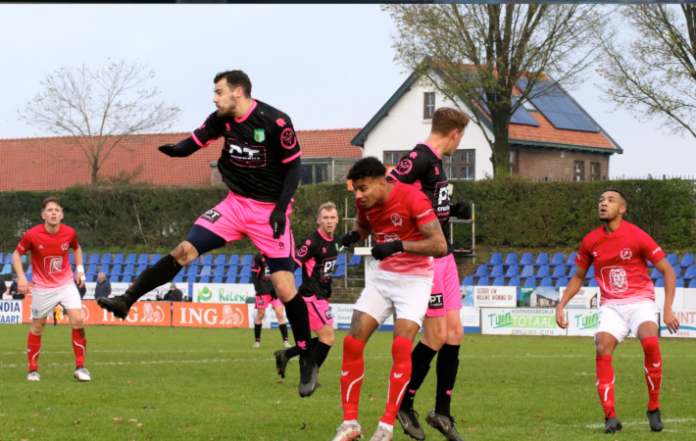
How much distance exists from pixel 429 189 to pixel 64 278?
634 cm

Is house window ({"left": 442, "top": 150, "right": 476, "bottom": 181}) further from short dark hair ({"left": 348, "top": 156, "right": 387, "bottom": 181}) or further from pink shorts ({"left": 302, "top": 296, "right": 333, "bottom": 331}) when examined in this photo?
short dark hair ({"left": 348, "top": 156, "right": 387, "bottom": 181})

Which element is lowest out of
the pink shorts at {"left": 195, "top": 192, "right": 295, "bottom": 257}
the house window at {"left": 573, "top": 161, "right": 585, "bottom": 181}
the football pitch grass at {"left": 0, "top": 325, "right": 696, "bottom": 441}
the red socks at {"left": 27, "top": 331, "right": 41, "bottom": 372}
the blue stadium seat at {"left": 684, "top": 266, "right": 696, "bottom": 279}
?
the football pitch grass at {"left": 0, "top": 325, "right": 696, "bottom": 441}

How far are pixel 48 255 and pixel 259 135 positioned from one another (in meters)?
5.65

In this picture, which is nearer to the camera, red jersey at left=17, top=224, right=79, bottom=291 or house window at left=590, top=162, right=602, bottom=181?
red jersey at left=17, top=224, right=79, bottom=291

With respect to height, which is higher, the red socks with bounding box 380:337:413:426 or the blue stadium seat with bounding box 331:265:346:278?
the red socks with bounding box 380:337:413:426

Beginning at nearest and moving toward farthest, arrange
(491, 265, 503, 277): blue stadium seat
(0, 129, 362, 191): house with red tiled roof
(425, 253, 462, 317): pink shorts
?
(425, 253, 462, 317): pink shorts
(491, 265, 503, 277): blue stadium seat
(0, 129, 362, 191): house with red tiled roof

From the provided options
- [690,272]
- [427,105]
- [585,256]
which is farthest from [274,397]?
[427,105]

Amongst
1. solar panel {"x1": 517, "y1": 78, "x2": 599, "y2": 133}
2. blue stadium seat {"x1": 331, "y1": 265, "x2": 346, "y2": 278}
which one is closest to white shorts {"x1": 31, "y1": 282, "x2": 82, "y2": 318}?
blue stadium seat {"x1": 331, "y1": 265, "x2": 346, "y2": 278}

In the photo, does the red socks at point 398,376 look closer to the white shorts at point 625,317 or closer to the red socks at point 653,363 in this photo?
the white shorts at point 625,317

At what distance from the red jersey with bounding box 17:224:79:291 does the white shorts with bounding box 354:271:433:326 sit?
6136 millimetres

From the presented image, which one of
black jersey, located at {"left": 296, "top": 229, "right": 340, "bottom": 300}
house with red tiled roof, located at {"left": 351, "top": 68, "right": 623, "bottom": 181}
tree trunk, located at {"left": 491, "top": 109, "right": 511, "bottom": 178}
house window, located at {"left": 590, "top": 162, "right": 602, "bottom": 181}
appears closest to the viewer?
black jersey, located at {"left": 296, "top": 229, "right": 340, "bottom": 300}

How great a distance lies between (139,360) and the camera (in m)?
14.6

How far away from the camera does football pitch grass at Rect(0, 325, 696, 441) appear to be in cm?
754

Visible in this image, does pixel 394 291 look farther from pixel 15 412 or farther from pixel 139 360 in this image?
pixel 139 360
